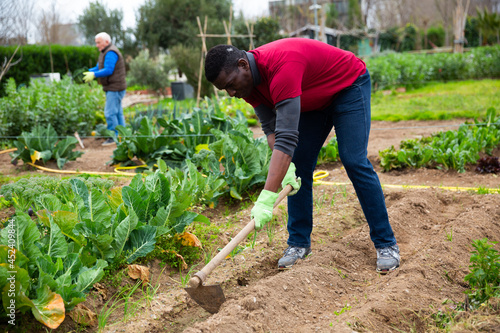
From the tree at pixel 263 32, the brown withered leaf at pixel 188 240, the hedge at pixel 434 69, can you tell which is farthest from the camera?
the tree at pixel 263 32

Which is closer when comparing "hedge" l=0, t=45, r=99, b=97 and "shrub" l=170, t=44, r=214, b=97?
"hedge" l=0, t=45, r=99, b=97

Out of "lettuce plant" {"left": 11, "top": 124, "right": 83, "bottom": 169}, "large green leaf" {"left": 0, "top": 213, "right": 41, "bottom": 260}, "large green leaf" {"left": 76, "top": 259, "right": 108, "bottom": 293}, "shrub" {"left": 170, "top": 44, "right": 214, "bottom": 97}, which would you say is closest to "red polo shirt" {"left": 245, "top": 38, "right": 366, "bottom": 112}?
"large green leaf" {"left": 76, "top": 259, "right": 108, "bottom": 293}

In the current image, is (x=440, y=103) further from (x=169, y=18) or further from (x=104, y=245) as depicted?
(x=169, y=18)

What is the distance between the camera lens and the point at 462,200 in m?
3.87

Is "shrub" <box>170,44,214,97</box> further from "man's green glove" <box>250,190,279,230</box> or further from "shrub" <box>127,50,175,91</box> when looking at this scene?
"man's green glove" <box>250,190,279,230</box>

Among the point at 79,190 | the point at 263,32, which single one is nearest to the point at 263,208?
the point at 79,190

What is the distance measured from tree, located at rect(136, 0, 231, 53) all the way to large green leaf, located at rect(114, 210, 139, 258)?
18.8 metres

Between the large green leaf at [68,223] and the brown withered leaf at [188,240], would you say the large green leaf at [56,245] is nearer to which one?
the large green leaf at [68,223]

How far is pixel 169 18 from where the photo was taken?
2100 centimetres

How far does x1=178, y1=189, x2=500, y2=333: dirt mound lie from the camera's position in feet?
7.01

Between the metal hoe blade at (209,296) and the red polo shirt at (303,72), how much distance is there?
1045mm

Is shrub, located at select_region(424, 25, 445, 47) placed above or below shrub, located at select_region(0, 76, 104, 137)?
above

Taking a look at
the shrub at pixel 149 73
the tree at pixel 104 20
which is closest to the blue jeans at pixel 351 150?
the shrub at pixel 149 73

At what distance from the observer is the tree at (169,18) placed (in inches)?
803
